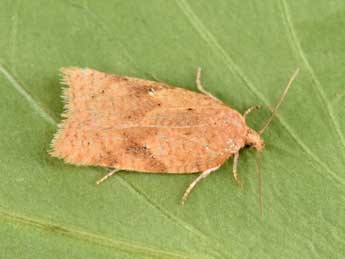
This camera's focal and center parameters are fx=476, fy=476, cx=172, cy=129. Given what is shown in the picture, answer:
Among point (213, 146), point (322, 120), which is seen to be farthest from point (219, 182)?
point (322, 120)

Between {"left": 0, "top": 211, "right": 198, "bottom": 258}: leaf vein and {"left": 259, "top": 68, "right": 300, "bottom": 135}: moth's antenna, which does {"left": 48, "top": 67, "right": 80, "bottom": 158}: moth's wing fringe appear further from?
{"left": 259, "top": 68, "right": 300, "bottom": 135}: moth's antenna

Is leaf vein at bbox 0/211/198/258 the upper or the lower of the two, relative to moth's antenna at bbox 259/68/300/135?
lower

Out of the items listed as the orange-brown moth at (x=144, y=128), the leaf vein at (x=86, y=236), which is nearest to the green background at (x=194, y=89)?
the leaf vein at (x=86, y=236)

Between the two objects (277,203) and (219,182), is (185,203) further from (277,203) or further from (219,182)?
(277,203)

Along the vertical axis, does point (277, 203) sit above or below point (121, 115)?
below

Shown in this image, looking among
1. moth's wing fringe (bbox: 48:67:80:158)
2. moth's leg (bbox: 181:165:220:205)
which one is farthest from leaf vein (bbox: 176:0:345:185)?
moth's wing fringe (bbox: 48:67:80:158)

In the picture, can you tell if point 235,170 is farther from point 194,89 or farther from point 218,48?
point 218,48

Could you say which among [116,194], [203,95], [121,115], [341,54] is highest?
[341,54]

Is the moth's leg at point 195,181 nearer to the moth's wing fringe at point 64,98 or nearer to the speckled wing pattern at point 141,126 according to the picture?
the speckled wing pattern at point 141,126
